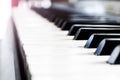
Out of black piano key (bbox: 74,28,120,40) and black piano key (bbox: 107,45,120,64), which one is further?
black piano key (bbox: 74,28,120,40)

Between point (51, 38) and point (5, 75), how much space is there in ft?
0.81

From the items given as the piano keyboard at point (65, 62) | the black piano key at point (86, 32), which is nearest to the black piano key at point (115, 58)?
the piano keyboard at point (65, 62)

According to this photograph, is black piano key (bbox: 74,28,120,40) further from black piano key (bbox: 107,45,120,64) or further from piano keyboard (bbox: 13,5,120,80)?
black piano key (bbox: 107,45,120,64)

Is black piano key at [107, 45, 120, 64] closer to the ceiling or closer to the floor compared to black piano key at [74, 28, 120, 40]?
closer to the ceiling

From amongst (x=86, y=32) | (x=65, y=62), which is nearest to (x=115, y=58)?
(x=65, y=62)

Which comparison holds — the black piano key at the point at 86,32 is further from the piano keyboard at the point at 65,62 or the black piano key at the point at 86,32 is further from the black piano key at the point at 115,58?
the black piano key at the point at 115,58

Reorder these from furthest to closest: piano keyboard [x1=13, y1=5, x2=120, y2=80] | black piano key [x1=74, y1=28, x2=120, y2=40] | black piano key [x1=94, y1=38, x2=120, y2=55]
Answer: black piano key [x1=74, y1=28, x2=120, y2=40]
black piano key [x1=94, y1=38, x2=120, y2=55]
piano keyboard [x1=13, y1=5, x2=120, y2=80]

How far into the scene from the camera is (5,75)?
518 mm

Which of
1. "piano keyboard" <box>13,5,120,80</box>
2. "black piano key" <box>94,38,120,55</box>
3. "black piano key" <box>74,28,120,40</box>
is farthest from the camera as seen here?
"black piano key" <box>74,28,120,40</box>

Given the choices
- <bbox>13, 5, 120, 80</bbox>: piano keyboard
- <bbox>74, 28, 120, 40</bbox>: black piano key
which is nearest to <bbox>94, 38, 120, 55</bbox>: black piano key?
<bbox>13, 5, 120, 80</bbox>: piano keyboard

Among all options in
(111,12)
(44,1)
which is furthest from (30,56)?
(44,1)

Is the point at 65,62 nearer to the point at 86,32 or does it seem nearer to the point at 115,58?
the point at 115,58

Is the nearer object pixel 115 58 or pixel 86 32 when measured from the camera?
pixel 115 58

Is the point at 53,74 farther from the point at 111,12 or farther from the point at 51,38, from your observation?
the point at 111,12
